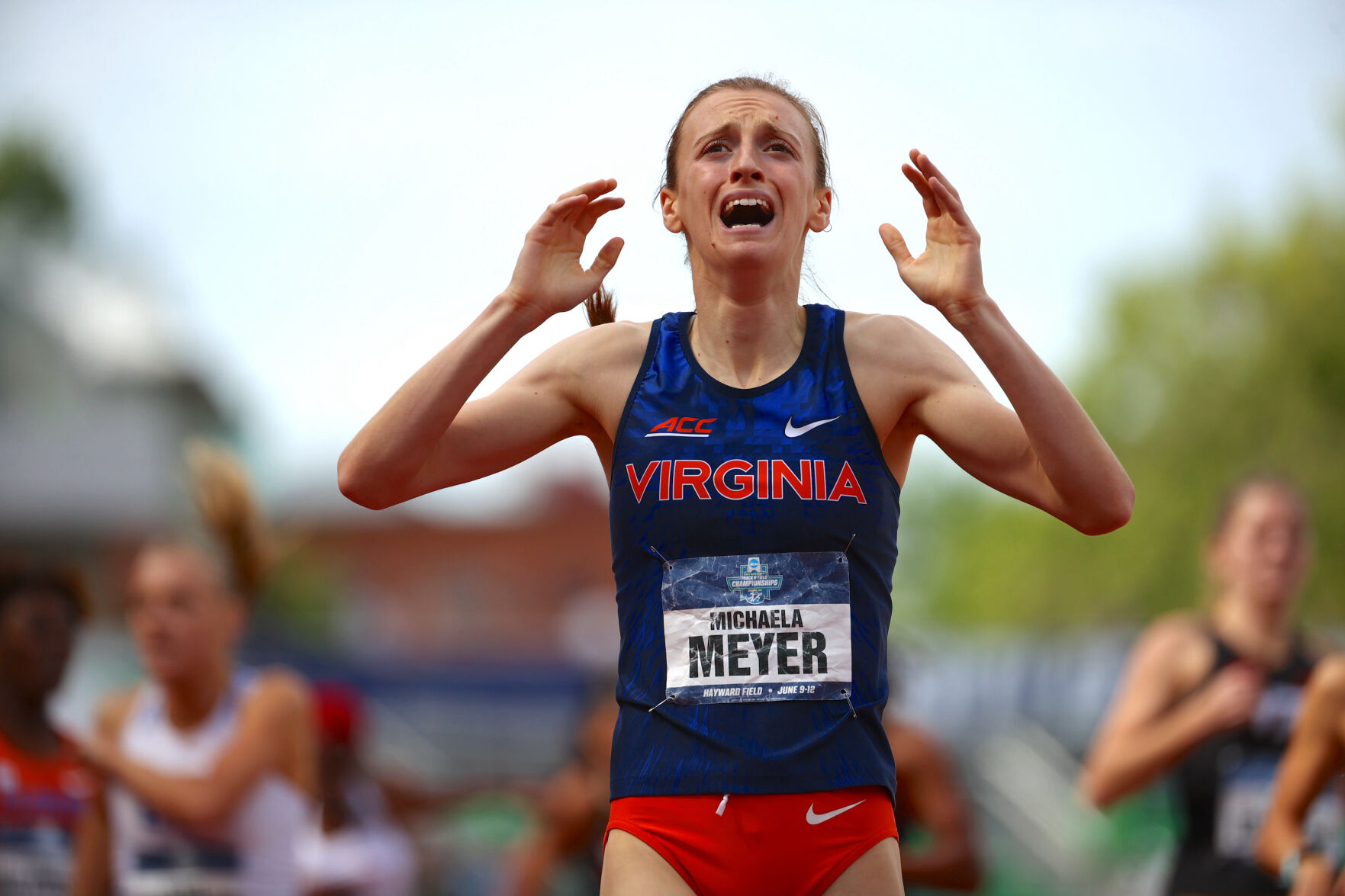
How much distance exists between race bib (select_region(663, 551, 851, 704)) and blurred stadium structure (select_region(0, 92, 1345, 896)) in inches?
171

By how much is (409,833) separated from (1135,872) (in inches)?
277

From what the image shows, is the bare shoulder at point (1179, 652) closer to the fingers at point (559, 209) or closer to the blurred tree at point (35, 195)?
the fingers at point (559, 209)

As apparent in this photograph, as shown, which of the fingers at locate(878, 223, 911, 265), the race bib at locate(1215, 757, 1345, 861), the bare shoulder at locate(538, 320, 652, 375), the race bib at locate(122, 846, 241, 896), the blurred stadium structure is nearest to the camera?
the fingers at locate(878, 223, 911, 265)

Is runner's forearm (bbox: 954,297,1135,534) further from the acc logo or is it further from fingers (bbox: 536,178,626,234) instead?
fingers (bbox: 536,178,626,234)

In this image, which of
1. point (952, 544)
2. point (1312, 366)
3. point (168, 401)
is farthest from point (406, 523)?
point (1312, 366)

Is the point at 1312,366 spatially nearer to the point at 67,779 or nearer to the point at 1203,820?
the point at 1203,820

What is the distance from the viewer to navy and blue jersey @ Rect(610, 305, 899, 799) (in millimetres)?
2637

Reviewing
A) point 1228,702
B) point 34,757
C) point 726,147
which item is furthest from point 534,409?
point 34,757

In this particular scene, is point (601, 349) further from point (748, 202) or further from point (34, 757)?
point (34, 757)

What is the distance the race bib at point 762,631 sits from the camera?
2662 mm

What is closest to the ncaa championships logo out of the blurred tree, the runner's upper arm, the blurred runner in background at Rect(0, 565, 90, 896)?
the runner's upper arm

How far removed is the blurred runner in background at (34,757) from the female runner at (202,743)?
1.23 feet

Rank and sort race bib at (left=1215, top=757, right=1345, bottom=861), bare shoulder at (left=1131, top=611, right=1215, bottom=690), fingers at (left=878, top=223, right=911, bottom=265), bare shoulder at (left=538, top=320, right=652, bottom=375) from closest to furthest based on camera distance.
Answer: fingers at (left=878, top=223, right=911, bottom=265), bare shoulder at (left=538, top=320, right=652, bottom=375), race bib at (left=1215, top=757, right=1345, bottom=861), bare shoulder at (left=1131, top=611, right=1215, bottom=690)

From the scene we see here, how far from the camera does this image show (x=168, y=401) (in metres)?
45.4
